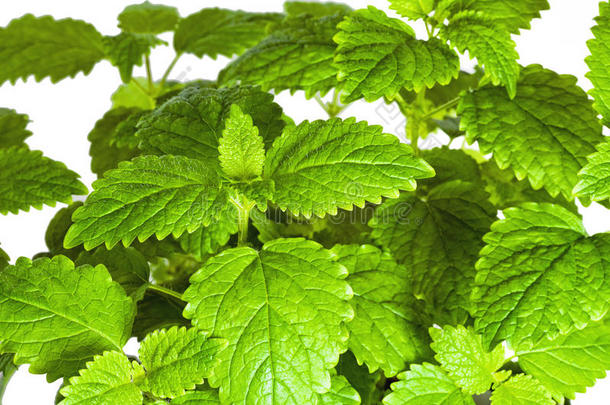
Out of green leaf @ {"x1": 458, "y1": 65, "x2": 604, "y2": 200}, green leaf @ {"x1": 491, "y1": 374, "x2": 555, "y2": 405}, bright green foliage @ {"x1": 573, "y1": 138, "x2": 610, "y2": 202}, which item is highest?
green leaf @ {"x1": 458, "y1": 65, "x2": 604, "y2": 200}

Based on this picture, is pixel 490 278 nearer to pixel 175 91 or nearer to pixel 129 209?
pixel 129 209

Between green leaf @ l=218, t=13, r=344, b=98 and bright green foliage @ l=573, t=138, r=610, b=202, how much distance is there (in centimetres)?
36

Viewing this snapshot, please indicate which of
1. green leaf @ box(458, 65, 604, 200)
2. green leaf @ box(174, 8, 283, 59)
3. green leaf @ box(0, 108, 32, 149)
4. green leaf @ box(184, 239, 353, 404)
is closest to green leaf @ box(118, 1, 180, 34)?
green leaf @ box(174, 8, 283, 59)

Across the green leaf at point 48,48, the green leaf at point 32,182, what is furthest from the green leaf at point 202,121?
the green leaf at point 48,48

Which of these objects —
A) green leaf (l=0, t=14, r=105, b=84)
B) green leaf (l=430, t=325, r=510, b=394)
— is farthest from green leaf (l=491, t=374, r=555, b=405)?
green leaf (l=0, t=14, r=105, b=84)

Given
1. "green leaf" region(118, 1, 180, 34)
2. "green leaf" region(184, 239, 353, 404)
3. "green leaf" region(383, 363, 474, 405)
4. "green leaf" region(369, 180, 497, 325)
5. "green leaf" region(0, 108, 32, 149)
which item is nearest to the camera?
"green leaf" region(184, 239, 353, 404)

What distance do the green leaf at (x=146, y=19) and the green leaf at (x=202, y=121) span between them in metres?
0.59

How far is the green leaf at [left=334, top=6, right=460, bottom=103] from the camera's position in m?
0.86

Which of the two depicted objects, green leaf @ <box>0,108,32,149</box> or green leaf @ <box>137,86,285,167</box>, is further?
green leaf @ <box>0,108,32,149</box>

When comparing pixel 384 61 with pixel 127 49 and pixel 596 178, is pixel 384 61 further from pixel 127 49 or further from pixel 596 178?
pixel 127 49

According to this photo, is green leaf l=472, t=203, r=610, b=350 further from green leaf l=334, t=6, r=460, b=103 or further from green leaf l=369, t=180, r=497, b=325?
green leaf l=334, t=6, r=460, b=103

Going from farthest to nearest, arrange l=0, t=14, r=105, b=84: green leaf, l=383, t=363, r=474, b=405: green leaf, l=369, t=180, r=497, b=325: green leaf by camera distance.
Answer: l=0, t=14, r=105, b=84: green leaf, l=369, t=180, r=497, b=325: green leaf, l=383, t=363, r=474, b=405: green leaf

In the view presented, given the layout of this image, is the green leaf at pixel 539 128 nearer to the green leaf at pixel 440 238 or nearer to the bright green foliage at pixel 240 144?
the green leaf at pixel 440 238

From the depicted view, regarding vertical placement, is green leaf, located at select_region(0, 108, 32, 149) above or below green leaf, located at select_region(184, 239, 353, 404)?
above
